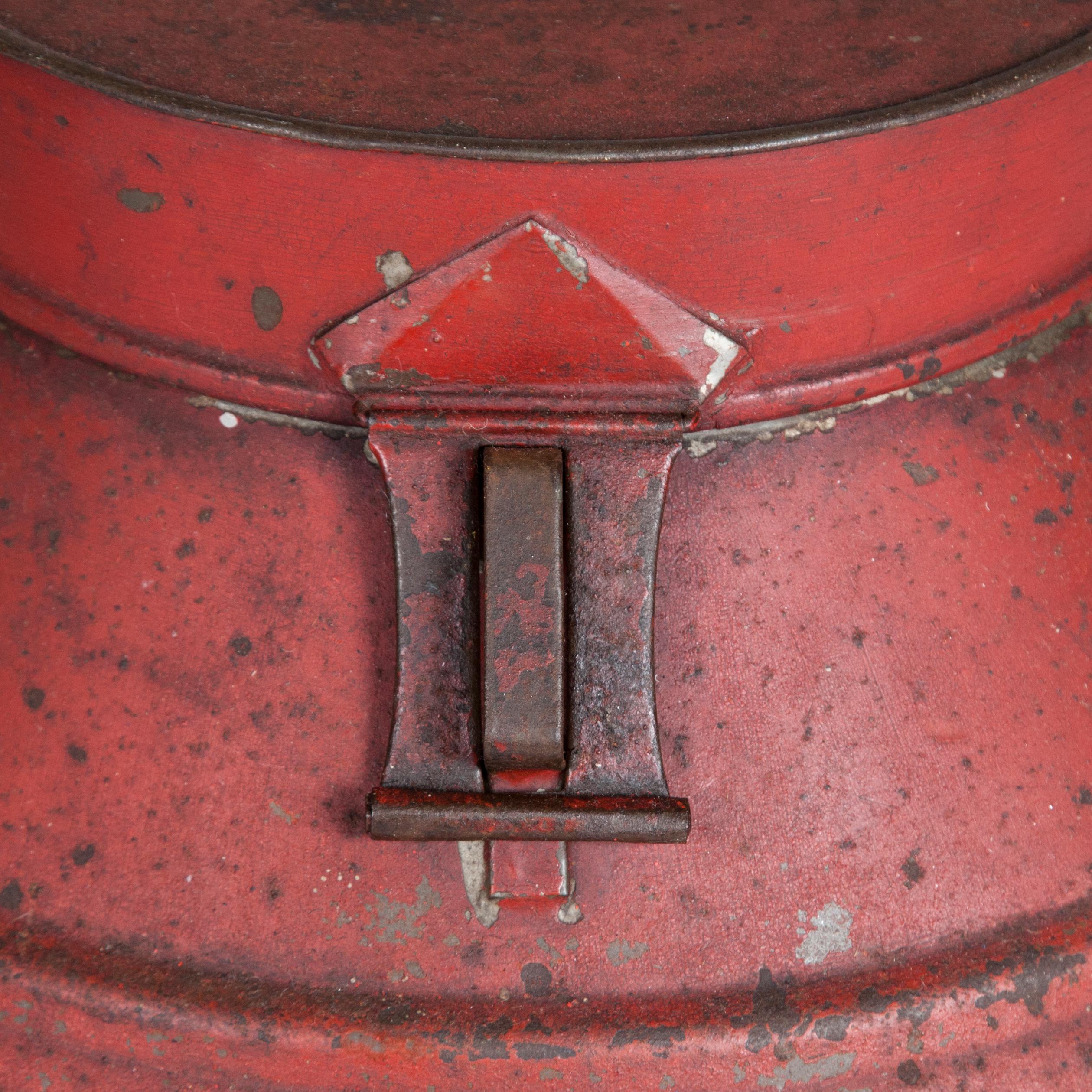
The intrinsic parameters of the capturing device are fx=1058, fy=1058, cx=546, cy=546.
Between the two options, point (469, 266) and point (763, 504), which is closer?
point (469, 266)

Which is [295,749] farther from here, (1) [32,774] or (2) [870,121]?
(2) [870,121]

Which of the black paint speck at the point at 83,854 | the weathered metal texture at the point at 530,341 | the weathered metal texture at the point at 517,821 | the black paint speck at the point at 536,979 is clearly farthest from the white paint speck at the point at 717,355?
the black paint speck at the point at 83,854

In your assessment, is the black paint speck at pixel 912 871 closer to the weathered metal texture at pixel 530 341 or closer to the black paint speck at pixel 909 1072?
the black paint speck at pixel 909 1072

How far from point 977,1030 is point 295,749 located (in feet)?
1.91

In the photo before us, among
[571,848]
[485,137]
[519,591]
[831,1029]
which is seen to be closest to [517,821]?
[571,848]

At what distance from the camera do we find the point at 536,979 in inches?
32.5

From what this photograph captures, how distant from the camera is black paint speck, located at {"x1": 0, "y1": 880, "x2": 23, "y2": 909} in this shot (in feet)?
2.68

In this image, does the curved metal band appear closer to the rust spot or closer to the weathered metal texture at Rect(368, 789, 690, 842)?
the rust spot

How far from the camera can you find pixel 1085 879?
0.87 m

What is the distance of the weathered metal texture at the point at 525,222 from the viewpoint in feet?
2.57

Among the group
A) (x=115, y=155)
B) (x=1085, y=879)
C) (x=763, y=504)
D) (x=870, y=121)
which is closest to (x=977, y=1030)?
(x=1085, y=879)

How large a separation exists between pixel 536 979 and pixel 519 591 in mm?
304

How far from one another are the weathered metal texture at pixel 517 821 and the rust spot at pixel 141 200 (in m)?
0.48

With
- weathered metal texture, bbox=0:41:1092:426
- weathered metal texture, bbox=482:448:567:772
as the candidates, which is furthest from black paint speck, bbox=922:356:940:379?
weathered metal texture, bbox=482:448:567:772
